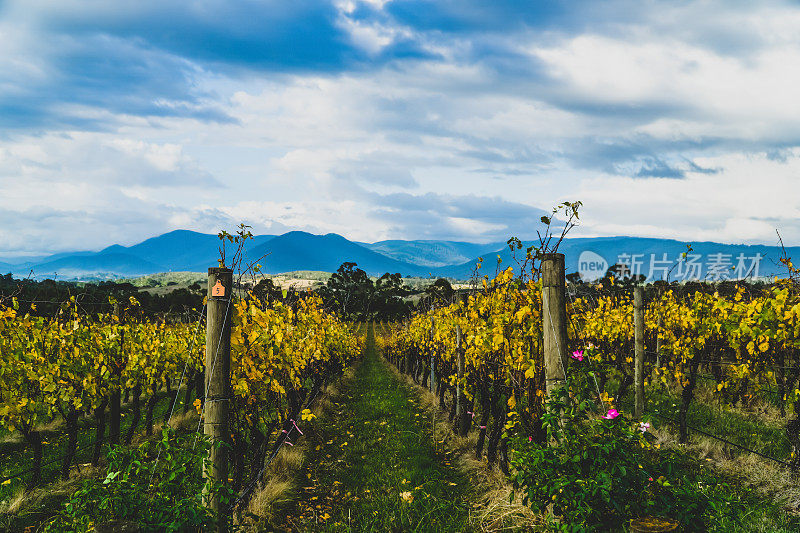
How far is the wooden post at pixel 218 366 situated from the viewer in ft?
13.5

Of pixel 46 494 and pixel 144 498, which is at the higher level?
pixel 144 498

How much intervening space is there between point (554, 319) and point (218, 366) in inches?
119

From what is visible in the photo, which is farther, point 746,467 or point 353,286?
point 353,286

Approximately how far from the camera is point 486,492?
19.8 ft

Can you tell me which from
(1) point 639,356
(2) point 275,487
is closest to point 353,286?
(1) point 639,356

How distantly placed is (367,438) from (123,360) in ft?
15.4

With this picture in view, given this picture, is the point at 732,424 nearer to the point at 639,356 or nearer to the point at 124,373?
the point at 639,356

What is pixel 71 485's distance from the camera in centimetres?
717

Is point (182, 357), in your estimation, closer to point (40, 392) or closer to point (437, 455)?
point (40, 392)

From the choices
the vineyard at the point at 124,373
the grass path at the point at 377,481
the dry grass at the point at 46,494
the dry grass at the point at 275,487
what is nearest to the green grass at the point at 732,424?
the grass path at the point at 377,481

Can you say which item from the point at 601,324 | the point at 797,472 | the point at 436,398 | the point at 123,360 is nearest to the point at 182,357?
the point at 123,360

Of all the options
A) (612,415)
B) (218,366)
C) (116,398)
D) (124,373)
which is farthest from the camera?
(116,398)

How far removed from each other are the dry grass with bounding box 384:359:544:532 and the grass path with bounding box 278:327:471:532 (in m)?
0.16

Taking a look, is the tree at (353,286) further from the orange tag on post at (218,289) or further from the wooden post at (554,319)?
the wooden post at (554,319)
